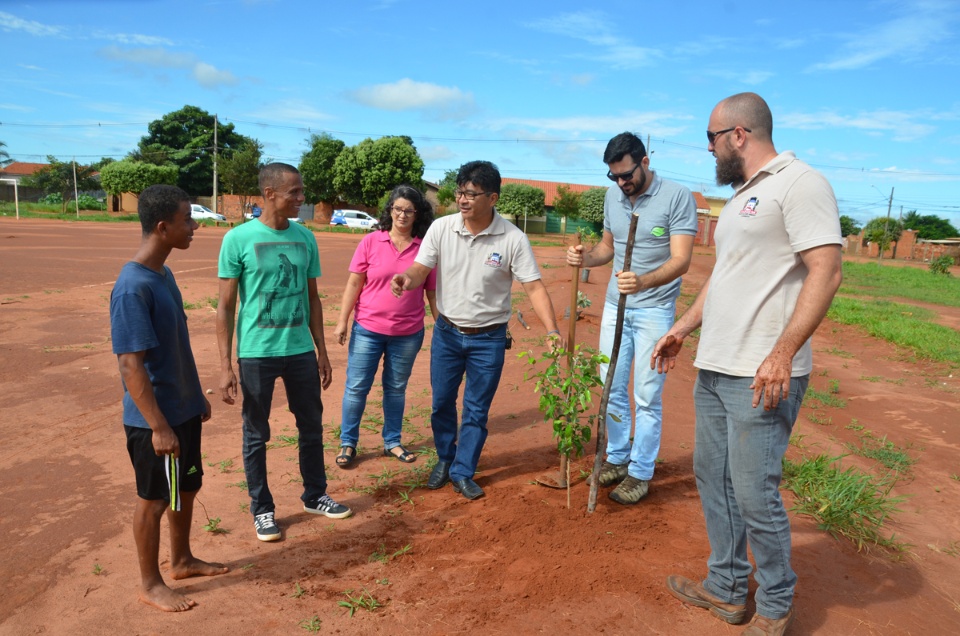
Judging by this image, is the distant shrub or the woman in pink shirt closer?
the woman in pink shirt

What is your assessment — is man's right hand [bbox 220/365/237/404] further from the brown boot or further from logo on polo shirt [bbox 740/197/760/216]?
logo on polo shirt [bbox 740/197/760/216]

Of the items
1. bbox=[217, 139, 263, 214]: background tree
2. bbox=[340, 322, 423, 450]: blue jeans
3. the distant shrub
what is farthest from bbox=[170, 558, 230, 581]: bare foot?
bbox=[217, 139, 263, 214]: background tree

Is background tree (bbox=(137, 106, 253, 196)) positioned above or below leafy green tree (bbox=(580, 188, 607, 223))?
above

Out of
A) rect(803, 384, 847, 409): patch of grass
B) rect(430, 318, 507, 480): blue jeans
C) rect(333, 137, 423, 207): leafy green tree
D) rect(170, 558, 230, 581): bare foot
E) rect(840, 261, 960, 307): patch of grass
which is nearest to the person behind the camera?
rect(170, 558, 230, 581): bare foot

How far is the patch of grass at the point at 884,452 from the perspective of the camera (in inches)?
207

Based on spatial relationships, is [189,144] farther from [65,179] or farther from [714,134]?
[714,134]

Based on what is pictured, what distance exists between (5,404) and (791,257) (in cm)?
637

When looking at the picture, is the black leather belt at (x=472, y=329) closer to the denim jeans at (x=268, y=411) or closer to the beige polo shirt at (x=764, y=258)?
the denim jeans at (x=268, y=411)

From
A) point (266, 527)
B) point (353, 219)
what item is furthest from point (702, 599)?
point (353, 219)

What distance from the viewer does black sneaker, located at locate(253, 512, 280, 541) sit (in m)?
Result: 3.52

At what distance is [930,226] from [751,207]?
78869mm

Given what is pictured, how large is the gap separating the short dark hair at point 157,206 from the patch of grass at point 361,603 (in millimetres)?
1865

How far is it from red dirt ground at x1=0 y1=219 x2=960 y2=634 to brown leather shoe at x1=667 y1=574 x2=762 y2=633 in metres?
0.04

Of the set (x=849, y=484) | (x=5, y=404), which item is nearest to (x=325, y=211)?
(x=5, y=404)
